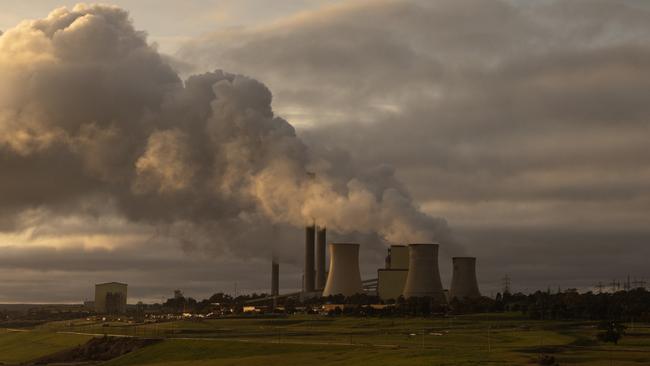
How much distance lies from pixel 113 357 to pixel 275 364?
3795cm

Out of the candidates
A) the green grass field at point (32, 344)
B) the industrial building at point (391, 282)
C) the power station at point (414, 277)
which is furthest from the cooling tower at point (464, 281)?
the green grass field at point (32, 344)

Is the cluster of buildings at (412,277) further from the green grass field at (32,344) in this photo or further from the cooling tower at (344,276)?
the green grass field at (32,344)

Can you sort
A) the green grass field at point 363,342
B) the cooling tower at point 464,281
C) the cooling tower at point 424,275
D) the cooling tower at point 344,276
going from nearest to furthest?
the green grass field at point 363,342 < the cooling tower at point 424,275 < the cooling tower at point 464,281 < the cooling tower at point 344,276

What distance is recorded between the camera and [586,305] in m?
154

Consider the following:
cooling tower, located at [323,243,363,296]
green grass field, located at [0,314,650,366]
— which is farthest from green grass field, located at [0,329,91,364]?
cooling tower, located at [323,243,363,296]

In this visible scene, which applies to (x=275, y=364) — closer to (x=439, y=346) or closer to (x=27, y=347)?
(x=439, y=346)

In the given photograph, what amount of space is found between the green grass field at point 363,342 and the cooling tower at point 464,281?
13593 mm

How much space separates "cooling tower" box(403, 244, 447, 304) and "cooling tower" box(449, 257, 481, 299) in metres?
5.89

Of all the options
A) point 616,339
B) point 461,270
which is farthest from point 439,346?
point 461,270

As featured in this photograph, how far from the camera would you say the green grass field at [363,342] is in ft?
288

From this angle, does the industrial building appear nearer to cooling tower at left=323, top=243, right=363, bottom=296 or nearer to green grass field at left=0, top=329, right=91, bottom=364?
cooling tower at left=323, top=243, right=363, bottom=296

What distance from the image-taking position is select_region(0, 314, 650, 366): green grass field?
87750 mm

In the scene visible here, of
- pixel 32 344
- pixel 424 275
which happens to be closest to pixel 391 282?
pixel 424 275

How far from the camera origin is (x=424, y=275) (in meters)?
163
